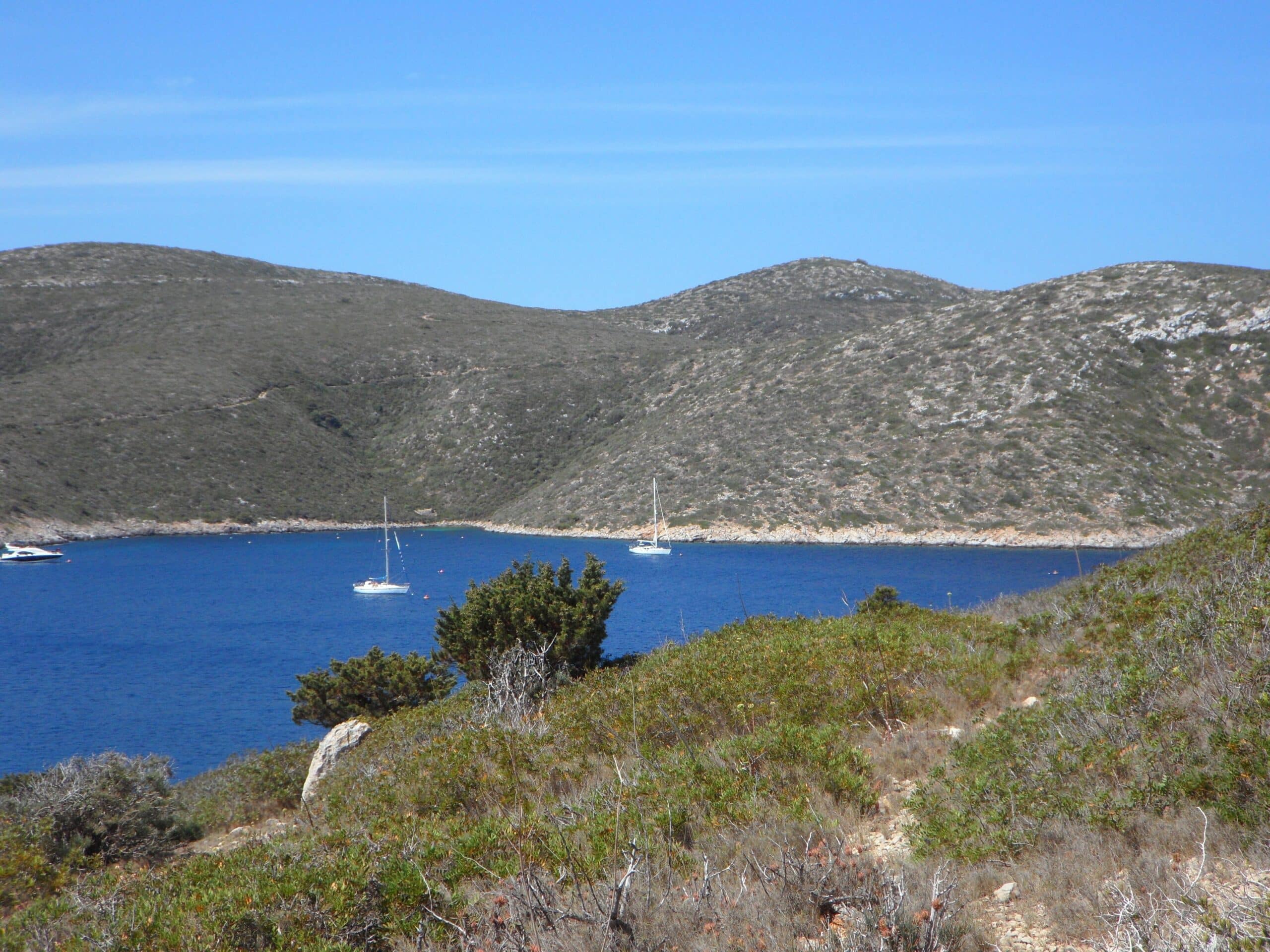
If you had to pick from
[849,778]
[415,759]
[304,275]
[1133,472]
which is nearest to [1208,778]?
[849,778]

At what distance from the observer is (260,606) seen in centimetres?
4741

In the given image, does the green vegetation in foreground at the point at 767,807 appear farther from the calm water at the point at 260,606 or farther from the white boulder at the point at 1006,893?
the calm water at the point at 260,606

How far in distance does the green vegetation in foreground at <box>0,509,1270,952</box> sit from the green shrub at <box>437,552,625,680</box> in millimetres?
6086

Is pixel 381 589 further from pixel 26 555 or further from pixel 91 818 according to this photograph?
pixel 91 818

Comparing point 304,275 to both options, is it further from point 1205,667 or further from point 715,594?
point 1205,667

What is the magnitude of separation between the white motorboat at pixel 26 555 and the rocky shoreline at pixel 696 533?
228 cm

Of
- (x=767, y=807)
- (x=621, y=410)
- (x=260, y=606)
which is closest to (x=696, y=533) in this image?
(x=621, y=410)

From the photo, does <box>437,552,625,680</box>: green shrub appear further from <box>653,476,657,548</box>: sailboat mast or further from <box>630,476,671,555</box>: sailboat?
<box>653,476,657,548</box>: sailboat mast

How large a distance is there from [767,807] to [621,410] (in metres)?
82.9

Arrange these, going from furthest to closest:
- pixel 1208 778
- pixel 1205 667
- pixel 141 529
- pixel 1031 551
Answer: pixel 141 529
pixel 1031 551
pixel 1205 667
pixel 1208 778

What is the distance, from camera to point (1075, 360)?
65.6 metres

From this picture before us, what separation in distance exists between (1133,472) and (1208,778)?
196 feet

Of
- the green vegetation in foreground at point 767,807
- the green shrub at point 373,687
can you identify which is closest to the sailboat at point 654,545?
the green shrub at point 373,687

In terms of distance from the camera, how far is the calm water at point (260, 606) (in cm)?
2684
